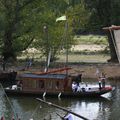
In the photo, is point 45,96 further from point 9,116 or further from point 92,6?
point 92,6

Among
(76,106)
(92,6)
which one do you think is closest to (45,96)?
(76,106)

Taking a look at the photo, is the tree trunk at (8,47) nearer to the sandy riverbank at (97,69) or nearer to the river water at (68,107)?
the sandy riverbank at (97,69)

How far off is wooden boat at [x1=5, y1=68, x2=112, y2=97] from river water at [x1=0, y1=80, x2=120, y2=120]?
0.77 meters

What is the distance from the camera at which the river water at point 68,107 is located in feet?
152

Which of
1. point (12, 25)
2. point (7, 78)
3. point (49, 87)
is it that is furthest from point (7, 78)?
point (12, 25)

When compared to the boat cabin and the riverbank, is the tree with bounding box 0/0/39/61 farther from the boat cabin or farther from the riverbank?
the boat cabin

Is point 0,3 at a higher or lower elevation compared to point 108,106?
higher

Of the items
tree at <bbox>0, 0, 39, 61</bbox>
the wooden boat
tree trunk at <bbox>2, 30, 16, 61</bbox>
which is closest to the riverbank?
tree trunk at <bbox>2, 30, 16, 61</bbox>

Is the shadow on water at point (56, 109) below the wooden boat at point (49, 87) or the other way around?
below

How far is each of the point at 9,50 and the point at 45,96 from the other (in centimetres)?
2104

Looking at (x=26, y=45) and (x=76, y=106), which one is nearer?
(x=76, y=106)

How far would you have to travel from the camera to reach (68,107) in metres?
51.0

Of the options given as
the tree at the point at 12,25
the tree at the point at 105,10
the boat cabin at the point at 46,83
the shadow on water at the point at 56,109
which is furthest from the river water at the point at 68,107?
the tree at the point at 105,10

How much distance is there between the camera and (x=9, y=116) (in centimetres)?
Result: 4569
